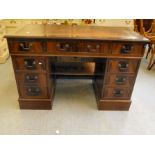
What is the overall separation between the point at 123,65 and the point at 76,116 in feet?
2.42

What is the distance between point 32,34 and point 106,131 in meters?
1.17

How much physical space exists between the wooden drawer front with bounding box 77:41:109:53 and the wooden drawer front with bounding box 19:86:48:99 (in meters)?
0.59

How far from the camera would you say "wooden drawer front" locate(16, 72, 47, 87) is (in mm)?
1622

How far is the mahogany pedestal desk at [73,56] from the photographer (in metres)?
1.45

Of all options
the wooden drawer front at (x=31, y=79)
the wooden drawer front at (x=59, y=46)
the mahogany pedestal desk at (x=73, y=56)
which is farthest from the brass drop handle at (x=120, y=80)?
the wooden drawer front at (x=31, y=79)

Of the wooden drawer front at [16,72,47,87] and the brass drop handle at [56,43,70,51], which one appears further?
the wooden drawer front at [16,72,47,87]

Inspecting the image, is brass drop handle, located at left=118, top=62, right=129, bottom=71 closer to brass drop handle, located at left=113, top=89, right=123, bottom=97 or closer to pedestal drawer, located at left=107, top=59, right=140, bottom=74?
pedestal drawer, located at left=107, top=59, right=140, bottom=74

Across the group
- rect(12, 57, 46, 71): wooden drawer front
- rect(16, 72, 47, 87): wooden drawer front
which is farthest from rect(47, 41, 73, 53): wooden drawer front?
rect(16, 72, 47, 87): wooden drawer front

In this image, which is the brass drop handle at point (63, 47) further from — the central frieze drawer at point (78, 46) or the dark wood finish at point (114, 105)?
the dark wood finish at point (114, 105)

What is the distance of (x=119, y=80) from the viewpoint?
1692 mm

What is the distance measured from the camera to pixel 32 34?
58.1 inches

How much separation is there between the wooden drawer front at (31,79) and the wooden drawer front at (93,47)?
1.56ft
